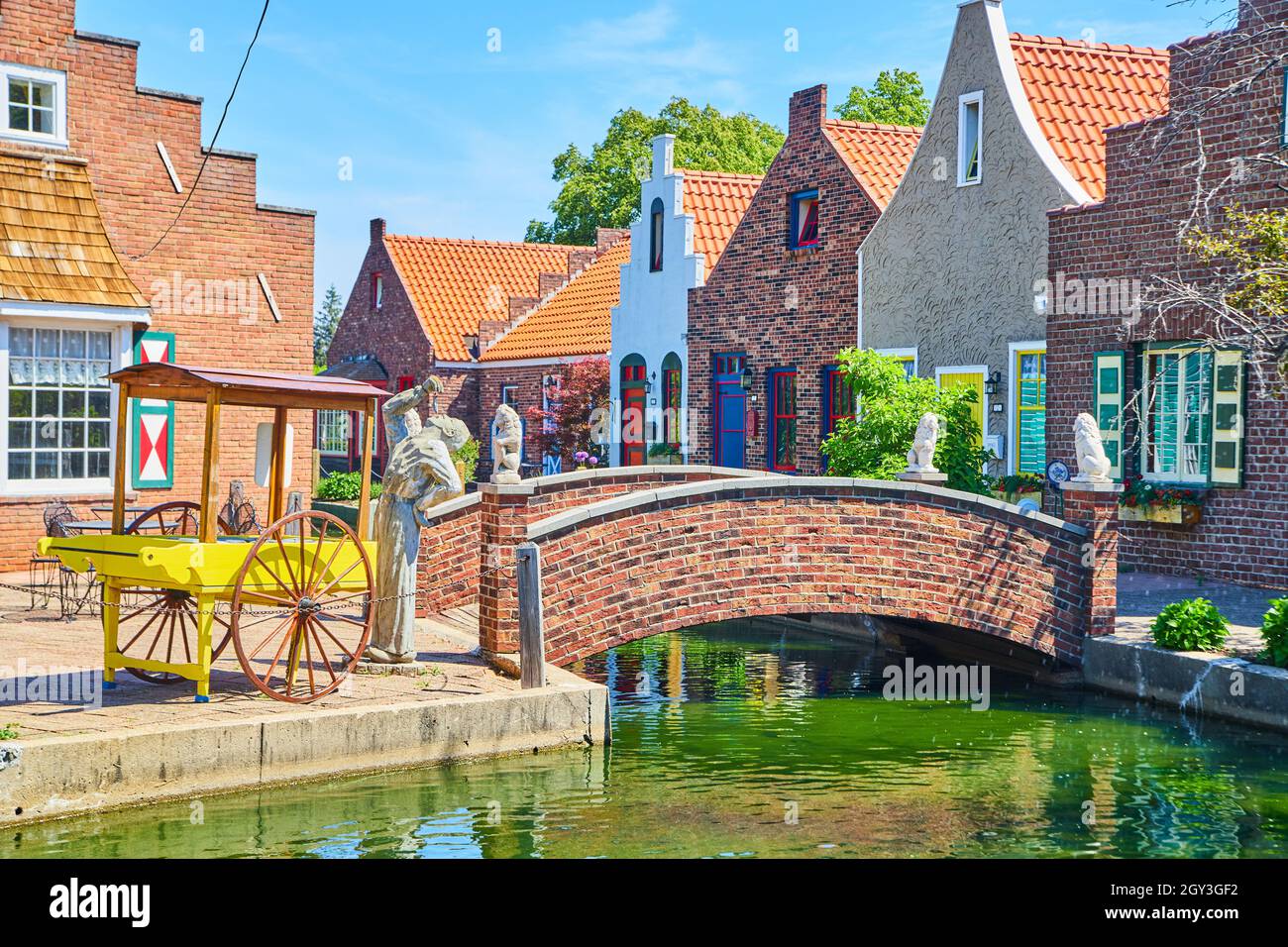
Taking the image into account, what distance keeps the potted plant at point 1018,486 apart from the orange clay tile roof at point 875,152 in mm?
5513

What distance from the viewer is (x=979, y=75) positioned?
2080cm

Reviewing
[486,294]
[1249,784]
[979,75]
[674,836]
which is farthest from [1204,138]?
[486,294]

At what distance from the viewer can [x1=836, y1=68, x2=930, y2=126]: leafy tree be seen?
44156 millimetres

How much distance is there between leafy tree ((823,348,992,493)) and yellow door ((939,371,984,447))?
22cm

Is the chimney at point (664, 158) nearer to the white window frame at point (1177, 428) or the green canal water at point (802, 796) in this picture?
the white window frame at point (1177, 428)

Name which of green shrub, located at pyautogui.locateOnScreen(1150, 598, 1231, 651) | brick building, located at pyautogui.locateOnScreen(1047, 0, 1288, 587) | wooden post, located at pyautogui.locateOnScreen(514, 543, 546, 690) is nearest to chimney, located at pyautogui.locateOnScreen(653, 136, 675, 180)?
brick building, located at pyautogui.locateOnScreen(1047, 0, 1288, 587)

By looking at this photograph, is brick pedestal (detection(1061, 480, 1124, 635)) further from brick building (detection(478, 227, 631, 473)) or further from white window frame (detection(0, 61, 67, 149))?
brick building (detection(478, 227, 631, 473))

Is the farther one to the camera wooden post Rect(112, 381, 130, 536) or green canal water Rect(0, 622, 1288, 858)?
wooden post Rect(112, 381, 130, 536)

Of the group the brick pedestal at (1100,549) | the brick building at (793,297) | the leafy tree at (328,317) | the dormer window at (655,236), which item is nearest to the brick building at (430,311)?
the dormer window at (655,236)

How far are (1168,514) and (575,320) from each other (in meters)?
18.0

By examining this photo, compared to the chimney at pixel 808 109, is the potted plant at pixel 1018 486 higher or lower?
lower

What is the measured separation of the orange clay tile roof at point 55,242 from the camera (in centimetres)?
1725

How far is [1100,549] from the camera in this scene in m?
14.9

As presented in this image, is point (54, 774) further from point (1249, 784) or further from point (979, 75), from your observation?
A: point (979, 75)
